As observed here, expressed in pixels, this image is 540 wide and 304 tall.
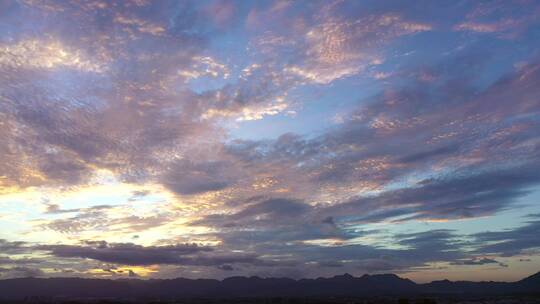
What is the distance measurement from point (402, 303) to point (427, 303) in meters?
8.42

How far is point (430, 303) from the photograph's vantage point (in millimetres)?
152000

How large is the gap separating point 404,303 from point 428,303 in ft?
26.5

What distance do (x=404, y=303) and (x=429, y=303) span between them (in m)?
8.44

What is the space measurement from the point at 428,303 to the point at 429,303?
26.5 inches

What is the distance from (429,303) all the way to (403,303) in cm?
879

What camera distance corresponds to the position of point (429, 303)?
15250 centimetres

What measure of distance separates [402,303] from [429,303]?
9.11 meters

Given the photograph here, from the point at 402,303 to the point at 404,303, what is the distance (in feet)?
2.25

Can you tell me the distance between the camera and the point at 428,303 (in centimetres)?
15312

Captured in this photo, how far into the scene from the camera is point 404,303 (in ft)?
511

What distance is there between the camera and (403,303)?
512 ft

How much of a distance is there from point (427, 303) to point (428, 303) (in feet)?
1.82

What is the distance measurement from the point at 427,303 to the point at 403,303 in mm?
8079

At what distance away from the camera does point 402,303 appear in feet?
512
